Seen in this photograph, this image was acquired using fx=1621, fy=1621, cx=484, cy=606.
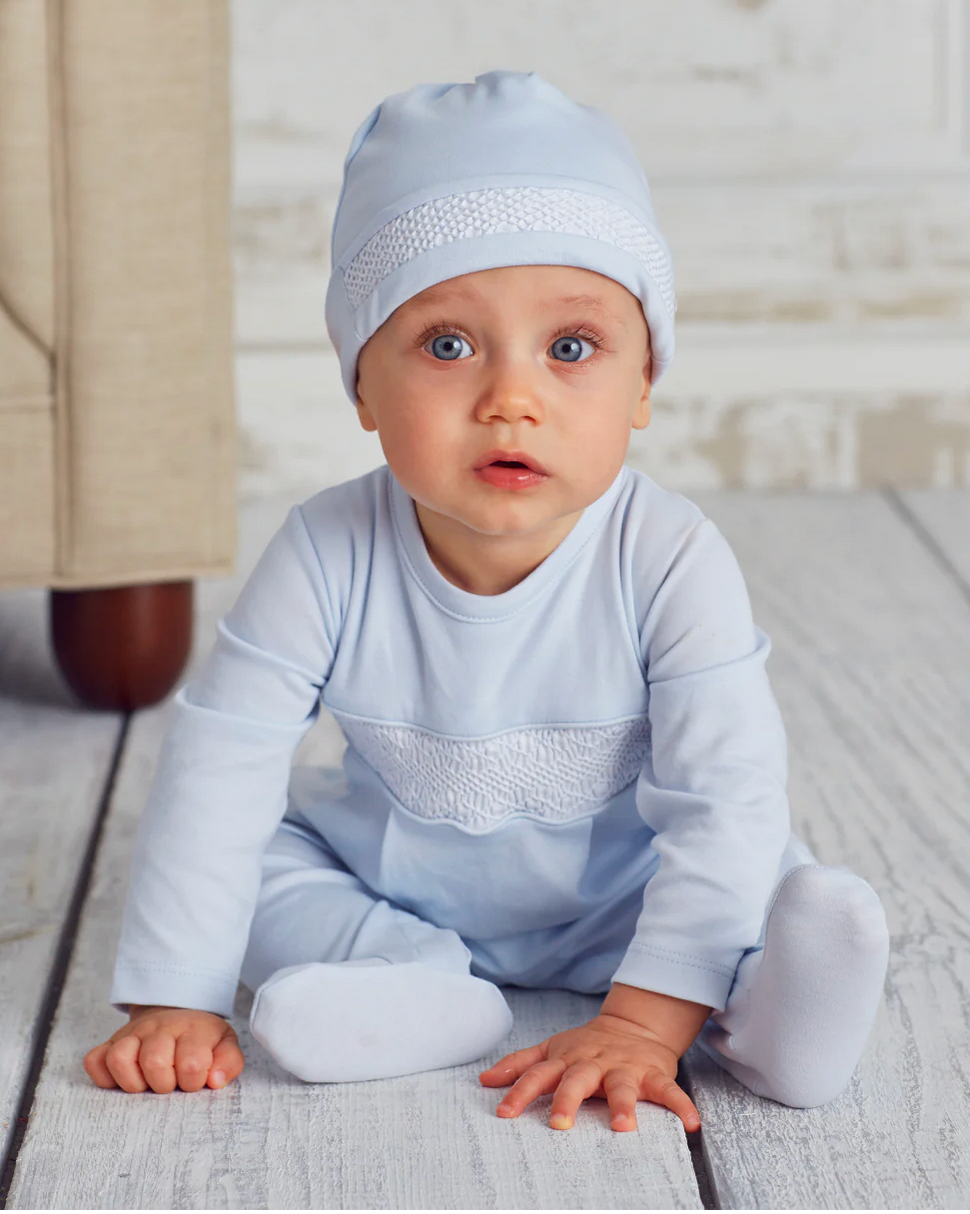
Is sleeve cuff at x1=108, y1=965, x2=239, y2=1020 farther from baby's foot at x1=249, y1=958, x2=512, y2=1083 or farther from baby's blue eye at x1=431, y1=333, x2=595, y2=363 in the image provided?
baby's blue eye at x1=431, y1=333, x2=595, y2=363

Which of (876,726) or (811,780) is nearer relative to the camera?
(811,780)

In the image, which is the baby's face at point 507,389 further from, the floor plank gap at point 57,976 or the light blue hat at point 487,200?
the floor plank gap at point 57,976

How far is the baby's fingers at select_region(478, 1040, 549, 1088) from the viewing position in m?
0.76

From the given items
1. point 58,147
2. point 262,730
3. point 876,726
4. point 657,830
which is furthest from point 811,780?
point 58,147

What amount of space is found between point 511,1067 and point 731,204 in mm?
1428

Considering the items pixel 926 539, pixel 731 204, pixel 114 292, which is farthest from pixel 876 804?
pixel 731 204

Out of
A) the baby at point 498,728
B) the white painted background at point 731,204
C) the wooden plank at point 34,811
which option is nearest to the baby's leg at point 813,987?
the baby at point 498,728

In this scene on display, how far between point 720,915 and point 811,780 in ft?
1.35

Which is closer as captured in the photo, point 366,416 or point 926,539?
point 366,416

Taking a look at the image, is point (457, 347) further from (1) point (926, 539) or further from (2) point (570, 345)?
(1) point (926, 539)

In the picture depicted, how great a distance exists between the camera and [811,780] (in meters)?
1.17

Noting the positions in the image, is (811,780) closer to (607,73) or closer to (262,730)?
(262,730)

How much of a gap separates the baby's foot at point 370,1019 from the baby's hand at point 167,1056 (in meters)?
0.03

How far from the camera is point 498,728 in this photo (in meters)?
0.83
